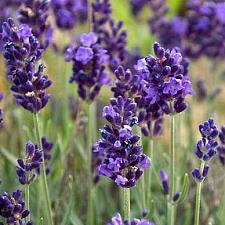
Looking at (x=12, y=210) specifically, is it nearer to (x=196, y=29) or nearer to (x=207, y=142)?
(x=207, y=142)

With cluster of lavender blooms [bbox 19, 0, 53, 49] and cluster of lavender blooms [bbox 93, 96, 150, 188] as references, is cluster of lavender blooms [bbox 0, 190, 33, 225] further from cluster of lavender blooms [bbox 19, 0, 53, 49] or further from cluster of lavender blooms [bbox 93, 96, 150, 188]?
cluster of lavender blooms [bbox 19, 0, 53, 49]

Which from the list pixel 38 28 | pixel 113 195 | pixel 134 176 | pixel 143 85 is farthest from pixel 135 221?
pixel 113 195

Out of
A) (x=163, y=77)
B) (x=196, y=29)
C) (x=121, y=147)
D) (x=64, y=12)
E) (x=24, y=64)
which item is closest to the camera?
(x=121, y=147)

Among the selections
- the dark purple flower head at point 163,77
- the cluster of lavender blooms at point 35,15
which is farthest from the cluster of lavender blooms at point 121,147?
the cluster of lavender blooms at point 35,15

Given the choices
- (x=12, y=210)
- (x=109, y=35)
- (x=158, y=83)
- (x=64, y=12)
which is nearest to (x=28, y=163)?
(x=12, y=210)

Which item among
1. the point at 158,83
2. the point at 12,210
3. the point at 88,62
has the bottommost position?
the point at 12,210

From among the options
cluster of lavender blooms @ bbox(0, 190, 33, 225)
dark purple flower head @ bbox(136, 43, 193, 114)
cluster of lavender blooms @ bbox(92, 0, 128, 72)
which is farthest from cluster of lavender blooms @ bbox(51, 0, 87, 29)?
cluster of lavender blooms @ bbox(0, 190, 33, 225)

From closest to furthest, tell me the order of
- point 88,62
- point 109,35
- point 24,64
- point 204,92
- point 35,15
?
point 24,64, point 88,62, point 35,15, point 109,35, point 204,92
